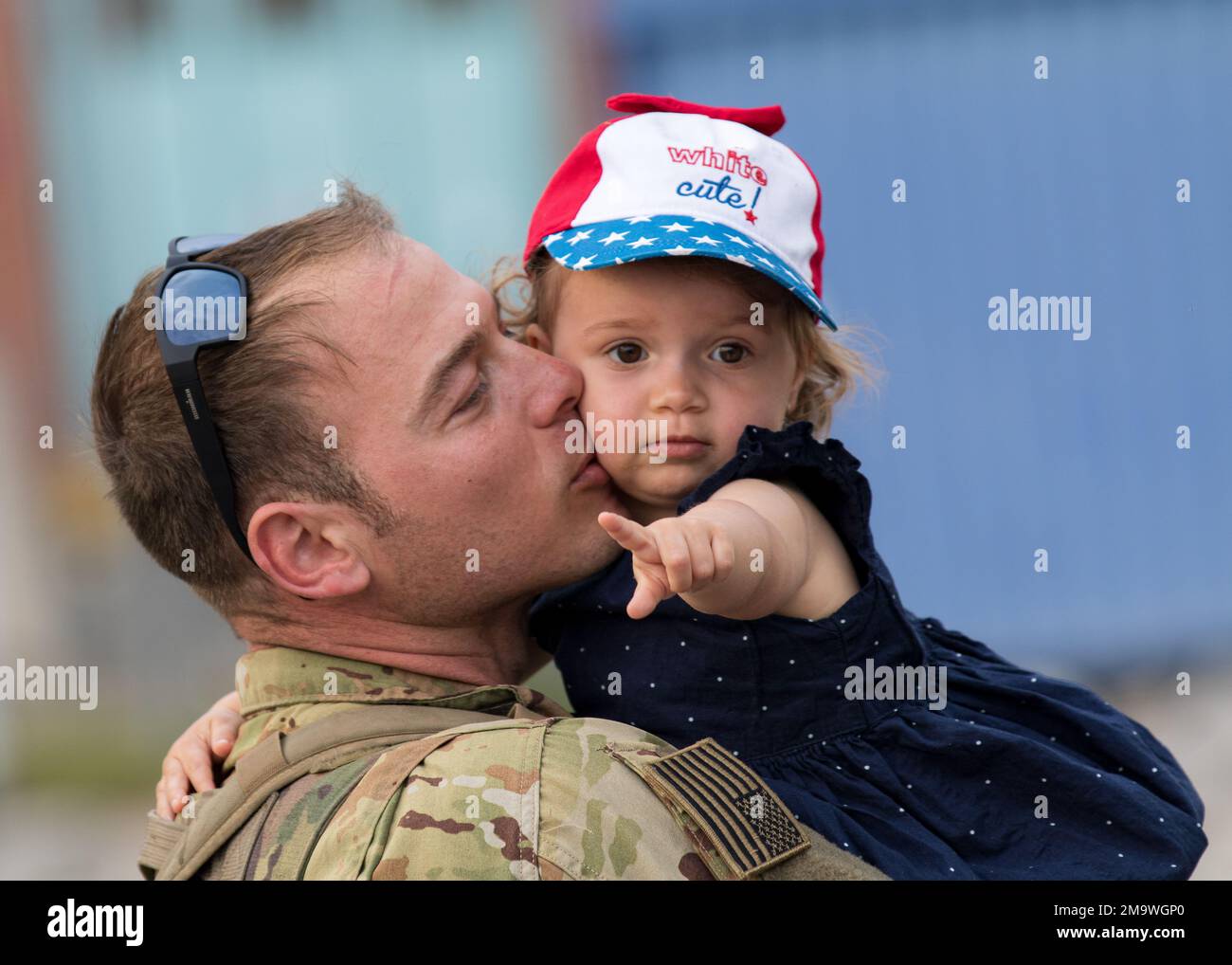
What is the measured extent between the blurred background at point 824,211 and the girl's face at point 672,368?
157 inches

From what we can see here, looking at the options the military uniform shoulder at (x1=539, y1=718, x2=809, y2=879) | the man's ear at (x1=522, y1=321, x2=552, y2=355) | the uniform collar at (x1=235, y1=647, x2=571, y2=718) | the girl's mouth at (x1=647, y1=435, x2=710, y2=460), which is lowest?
the military uniform shoulder at (x1=539, y1=718, x2=809, y2=879)

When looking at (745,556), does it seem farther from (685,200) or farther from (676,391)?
(685,200)

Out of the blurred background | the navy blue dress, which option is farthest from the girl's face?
the blurred background

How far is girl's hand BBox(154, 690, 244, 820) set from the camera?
7.39 ft

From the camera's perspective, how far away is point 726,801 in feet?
6.15

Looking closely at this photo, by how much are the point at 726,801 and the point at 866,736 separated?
0.35 meters

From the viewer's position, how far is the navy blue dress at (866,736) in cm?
209

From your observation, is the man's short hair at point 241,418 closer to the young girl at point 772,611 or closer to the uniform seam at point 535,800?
the young girl at point 772,611

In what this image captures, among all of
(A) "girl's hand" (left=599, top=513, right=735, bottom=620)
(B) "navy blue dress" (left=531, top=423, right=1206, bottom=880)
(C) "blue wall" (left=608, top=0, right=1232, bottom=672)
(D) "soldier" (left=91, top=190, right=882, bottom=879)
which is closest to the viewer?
(A) "girl's hand" (left=599, top=513, right=735, bottom=620)

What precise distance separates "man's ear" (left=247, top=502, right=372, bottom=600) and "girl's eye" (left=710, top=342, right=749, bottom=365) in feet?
2.09

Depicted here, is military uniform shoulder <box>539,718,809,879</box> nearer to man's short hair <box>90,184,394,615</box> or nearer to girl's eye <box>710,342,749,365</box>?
man's short hair <box>90,184,394,615</box>

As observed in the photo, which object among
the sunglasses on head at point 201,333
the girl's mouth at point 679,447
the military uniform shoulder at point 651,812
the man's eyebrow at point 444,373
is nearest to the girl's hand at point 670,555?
the military uniform shoulder at point 651,812

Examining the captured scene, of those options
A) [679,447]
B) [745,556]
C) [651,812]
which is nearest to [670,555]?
[745,556]

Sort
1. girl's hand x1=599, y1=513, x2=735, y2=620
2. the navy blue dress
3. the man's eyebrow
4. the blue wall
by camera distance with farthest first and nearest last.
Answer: the blue wall → the man's eyebrow → the navy blue dress → girl's hand x1=599, y1=513, x2=735, y2=620
